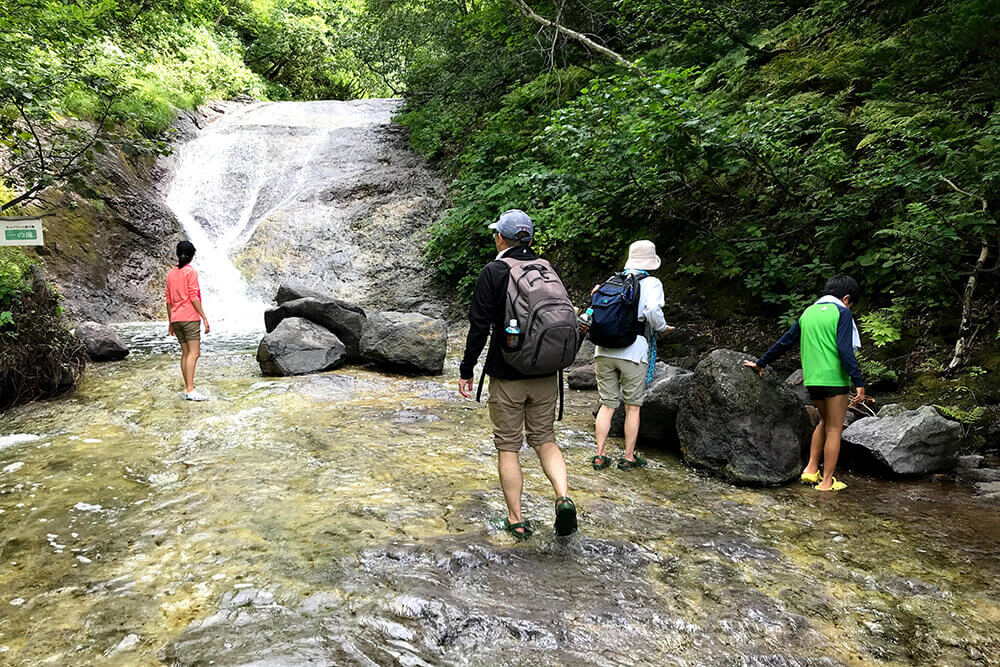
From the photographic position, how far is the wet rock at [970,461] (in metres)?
5.04

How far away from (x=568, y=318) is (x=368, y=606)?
1.95 m

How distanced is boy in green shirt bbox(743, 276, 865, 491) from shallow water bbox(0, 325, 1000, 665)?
45 centimetres

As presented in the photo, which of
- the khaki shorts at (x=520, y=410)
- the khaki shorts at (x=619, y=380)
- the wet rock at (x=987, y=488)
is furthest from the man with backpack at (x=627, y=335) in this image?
the wet rock at (x=987, y=488)

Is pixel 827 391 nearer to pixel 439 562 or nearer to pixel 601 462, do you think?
pixel 601 462

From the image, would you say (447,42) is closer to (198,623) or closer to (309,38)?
(309,38)

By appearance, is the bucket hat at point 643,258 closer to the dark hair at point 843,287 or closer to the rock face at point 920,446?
the dark hair at point 843,287

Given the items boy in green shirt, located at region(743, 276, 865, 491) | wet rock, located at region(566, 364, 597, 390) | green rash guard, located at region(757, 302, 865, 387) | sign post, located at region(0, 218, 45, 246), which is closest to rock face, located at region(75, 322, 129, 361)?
sign post, located at region(0, 218, 45, 246)

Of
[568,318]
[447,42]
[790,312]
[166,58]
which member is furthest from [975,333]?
[166,58]

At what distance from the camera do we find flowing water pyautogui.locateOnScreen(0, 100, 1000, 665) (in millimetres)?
2674

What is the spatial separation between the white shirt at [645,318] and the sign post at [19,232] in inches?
268

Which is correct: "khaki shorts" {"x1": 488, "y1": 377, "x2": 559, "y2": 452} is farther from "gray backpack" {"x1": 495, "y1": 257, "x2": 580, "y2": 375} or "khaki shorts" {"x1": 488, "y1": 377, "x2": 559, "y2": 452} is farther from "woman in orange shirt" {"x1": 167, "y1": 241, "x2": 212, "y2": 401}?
"woman in orange shirt" {"x1": 167, "y1": 241, "x2": 212, "y2": 401}

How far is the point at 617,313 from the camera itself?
4.93 m

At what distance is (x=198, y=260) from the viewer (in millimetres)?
13773

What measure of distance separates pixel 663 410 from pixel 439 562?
10.6 ft
